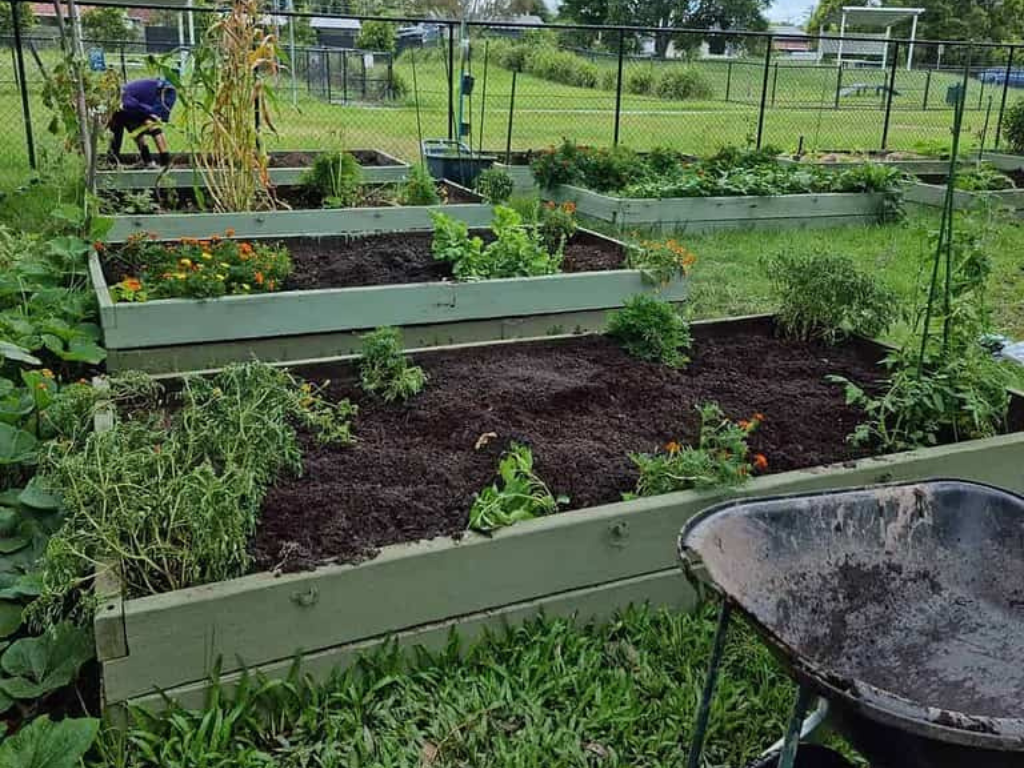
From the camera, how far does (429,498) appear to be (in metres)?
2.64

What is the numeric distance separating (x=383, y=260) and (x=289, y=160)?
13.3ft

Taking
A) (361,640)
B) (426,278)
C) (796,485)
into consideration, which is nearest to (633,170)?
Answer: (426,278)

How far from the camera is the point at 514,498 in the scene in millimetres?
2549

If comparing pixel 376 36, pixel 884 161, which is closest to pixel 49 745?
pixel 884 161

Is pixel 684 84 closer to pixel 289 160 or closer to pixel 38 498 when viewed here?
pixel 289 160

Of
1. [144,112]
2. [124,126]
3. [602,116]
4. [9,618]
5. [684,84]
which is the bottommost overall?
[9,618]

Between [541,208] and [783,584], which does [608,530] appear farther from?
[541,208]

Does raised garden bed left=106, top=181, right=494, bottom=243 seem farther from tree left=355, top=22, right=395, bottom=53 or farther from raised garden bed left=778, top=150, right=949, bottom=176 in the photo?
tree left=355, top=22, right=395, bottom=53

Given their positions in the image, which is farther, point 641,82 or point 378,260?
point 641,82

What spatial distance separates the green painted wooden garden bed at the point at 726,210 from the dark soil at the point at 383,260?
1846mm

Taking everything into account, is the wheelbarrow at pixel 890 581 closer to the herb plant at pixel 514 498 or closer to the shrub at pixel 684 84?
the herb plant at pixel 514 498

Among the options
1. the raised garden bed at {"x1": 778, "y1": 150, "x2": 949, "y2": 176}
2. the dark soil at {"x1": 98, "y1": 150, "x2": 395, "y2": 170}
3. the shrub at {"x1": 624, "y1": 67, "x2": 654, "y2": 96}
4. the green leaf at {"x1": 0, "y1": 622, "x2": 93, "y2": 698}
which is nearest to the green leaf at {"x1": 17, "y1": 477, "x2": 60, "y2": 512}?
the green leaf at {"x1": 0, "y1": 622, "x2": 93, "y2": 698}

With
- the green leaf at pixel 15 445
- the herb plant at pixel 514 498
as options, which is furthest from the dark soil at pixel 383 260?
the herb plant at pixel 514 498

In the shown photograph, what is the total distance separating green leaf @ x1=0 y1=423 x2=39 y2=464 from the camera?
9.18 ft
